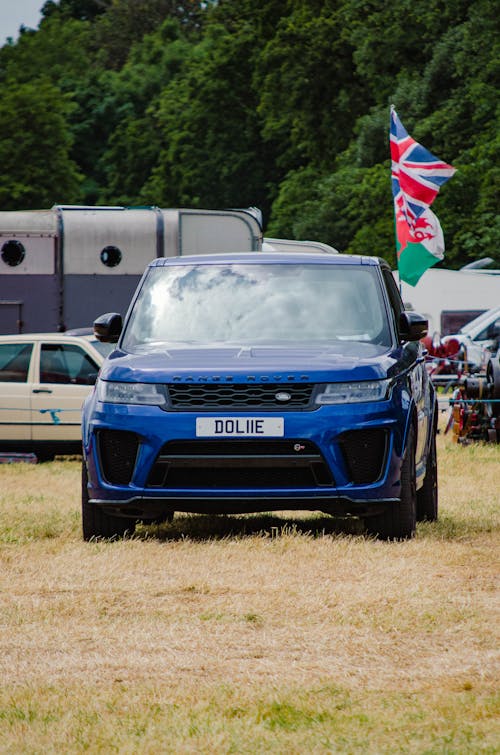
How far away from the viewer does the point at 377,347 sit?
10.2 meters

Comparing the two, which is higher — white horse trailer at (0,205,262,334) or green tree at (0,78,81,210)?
green tree at (0,78,81,210)

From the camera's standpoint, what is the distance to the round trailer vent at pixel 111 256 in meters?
23.6

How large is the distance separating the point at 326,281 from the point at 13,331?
533 inches

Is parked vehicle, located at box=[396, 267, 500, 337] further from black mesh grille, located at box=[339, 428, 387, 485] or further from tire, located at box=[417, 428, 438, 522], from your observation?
black mesh grille, located at box=[339, 428, 387, 485]

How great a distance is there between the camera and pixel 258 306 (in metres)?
10.5

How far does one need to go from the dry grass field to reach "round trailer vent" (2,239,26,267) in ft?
42.5

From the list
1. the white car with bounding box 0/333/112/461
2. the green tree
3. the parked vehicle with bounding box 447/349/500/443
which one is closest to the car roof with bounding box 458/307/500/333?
the parked vehicle with bounding box 447/349/500/443

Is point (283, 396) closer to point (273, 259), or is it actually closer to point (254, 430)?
point (254, 430)

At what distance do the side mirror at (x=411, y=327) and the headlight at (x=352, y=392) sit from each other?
857 millimetres

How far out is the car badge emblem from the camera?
9.49 metres

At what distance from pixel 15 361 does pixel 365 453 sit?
11.2m

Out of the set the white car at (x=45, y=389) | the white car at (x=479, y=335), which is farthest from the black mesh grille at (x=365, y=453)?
the white car at (x=479, y=335)

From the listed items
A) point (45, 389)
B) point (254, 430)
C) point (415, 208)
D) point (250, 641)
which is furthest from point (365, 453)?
point (415, 208)

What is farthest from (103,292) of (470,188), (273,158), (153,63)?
(153,63)
